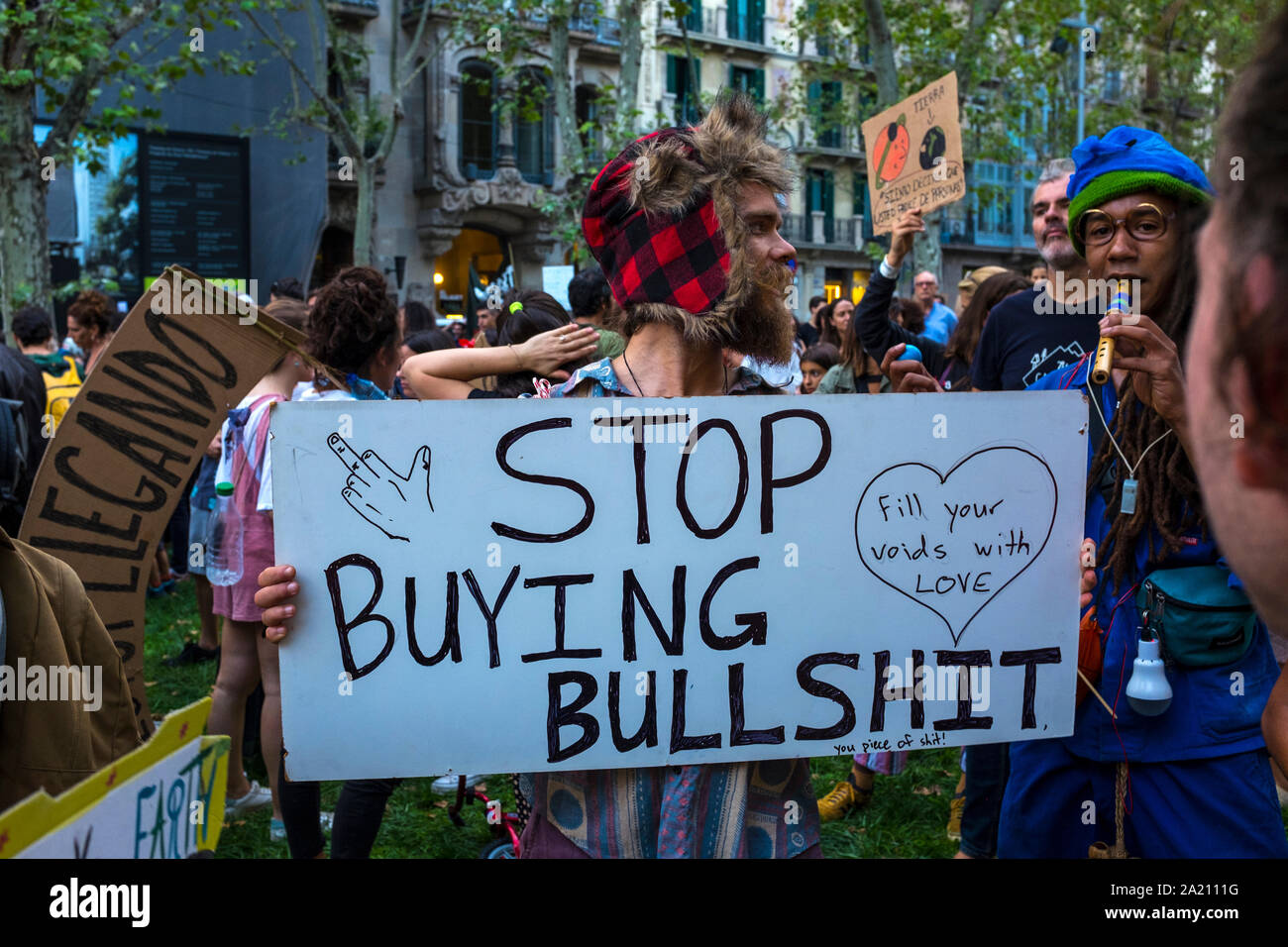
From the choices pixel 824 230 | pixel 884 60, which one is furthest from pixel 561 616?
pixel 824 230

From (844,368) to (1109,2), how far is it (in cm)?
2089

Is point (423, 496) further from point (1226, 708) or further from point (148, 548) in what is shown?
point (1226, 708)

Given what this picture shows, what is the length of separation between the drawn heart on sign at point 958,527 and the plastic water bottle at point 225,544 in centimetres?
267

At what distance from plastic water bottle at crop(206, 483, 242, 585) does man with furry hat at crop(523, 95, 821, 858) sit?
218cm

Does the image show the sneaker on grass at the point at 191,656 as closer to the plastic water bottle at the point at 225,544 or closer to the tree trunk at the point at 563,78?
the plastic water bottle at the point at 225,544

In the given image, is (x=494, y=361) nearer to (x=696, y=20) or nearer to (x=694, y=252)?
(x=694, y=252)

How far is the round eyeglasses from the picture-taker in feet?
7.12

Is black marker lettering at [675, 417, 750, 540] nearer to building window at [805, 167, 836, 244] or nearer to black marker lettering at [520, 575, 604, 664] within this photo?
black marker lettering at [520, 575, 604, 664]

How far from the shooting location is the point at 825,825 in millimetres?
4230

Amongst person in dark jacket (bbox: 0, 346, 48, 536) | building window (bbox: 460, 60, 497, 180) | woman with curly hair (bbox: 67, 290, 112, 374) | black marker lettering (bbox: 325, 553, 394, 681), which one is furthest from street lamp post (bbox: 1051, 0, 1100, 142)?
black marker lettering (bbox: 325, 553, 394, 681)

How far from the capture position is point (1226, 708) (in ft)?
6.57

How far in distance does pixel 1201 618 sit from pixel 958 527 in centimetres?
50

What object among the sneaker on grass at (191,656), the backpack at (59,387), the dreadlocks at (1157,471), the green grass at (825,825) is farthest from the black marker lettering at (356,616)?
the backpack at (59,387)
